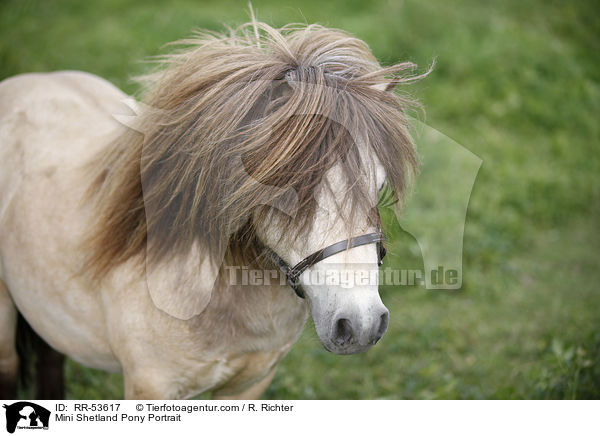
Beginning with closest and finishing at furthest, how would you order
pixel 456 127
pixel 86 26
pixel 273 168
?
pixel 273 168 < pixel 456 127 < pixel 86 26

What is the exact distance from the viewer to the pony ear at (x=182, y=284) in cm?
167

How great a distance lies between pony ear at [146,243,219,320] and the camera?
5.47ft

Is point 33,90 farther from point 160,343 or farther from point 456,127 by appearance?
point 456,127

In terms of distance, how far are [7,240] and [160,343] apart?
76 cm

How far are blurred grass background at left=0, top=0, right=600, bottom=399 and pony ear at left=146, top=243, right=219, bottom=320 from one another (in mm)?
369

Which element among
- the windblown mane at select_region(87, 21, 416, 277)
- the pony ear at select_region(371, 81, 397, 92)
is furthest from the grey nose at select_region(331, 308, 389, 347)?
the pony ear at select_region(371, 81, 397, 92)

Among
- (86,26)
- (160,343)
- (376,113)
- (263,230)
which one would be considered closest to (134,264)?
Answer: (160,343)

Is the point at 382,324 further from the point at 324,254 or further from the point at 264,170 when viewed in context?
the point at 264,170

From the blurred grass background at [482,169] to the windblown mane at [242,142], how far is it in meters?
0.31

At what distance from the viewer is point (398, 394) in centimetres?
293
